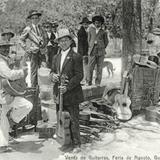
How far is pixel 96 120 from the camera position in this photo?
7.87 meters

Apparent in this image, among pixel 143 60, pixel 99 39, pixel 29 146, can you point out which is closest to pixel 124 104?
pixel 143 60

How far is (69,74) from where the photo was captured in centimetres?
607

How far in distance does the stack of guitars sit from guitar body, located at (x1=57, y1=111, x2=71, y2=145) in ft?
2.08

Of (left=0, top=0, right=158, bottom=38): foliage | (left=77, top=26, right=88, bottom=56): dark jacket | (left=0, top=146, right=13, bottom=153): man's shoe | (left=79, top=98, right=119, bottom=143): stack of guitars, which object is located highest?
(left=0, top=0, right=158, bottom=38): foliage

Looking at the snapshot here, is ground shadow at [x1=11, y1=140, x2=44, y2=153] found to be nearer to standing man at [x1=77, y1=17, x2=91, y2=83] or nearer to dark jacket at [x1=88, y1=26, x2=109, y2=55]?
dark jacket at [x1=88, y1=26, x2=109, y2=55]

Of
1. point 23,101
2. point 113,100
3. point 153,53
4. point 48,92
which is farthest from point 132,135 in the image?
point 48,92

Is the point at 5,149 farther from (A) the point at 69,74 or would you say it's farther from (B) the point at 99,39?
(B) the point at 99,39

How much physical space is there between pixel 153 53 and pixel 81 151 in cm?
448

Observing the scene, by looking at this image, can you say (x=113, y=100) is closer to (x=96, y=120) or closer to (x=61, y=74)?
(x=96, y=120)

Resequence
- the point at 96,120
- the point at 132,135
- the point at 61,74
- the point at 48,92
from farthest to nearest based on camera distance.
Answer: the point at 48,92
the point at 96,120
the point at 132,135
the point at 61,74

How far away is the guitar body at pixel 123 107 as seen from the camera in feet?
27.5

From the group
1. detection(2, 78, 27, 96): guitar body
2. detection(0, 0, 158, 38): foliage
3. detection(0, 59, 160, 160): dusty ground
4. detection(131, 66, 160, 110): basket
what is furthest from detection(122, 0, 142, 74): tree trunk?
detection(0, 0, 158, 38): foliage

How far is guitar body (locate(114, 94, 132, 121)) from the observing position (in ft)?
27.5

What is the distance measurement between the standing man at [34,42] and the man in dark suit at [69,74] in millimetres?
3336
